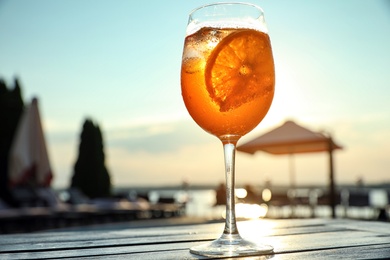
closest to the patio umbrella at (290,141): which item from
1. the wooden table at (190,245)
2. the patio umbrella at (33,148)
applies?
the patio umbrella at (33,148)

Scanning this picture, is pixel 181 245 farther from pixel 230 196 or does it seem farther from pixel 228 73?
pixel 228 73

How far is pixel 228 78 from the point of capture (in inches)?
49.0

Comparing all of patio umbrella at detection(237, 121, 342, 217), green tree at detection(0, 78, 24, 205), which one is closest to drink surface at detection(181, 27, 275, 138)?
patio umbrella at detection(237, 121, 342, 217)

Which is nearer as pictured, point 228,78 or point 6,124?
point 228,78

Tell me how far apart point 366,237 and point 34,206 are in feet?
37.0

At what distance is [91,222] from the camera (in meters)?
12.2

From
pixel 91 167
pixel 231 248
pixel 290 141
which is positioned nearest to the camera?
pixel 231 248

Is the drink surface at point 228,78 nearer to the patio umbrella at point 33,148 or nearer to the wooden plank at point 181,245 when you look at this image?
the wooden plank at point 181,245

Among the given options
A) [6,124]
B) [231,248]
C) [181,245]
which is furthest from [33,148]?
[231,248]

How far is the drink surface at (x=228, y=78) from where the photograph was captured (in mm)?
1251

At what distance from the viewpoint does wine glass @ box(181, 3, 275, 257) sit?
4.10 ft

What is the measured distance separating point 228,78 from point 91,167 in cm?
1955

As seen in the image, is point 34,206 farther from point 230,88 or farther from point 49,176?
point 230,88

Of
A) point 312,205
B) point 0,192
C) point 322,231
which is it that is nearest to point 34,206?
point 0,192
